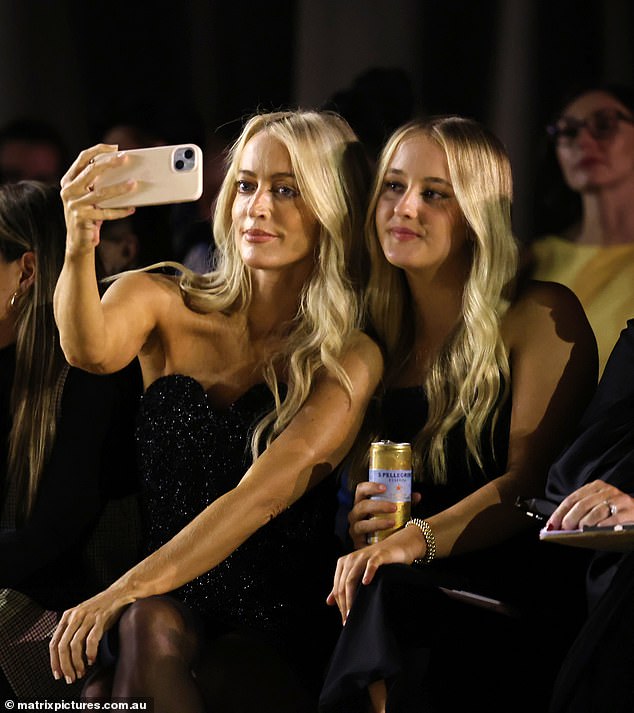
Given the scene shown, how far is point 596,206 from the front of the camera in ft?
10.2

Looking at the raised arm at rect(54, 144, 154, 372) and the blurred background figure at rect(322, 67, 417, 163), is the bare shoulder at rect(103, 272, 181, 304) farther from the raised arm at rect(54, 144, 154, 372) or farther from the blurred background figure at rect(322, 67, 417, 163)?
the blurred background figure at rect(322, 67, 417, 163)

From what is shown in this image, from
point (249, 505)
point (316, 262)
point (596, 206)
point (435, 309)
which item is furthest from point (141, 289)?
point (596, 206)

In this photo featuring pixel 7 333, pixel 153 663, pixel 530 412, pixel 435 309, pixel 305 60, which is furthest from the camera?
pixel 305 60

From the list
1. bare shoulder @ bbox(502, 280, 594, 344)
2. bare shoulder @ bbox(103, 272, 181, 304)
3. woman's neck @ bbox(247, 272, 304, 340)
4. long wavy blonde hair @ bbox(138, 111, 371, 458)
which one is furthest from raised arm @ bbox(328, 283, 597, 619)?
bare shoulder @ bbox(103, 272, 181, 304)

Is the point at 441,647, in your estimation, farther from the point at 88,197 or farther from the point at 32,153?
the point at 32,153

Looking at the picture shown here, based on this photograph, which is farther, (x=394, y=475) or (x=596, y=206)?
(x=596, y=206)

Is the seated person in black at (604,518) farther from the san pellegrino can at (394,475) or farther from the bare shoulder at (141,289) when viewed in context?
the bare shoulder at (141,289)

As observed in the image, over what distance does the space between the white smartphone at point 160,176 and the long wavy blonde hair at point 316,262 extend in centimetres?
35

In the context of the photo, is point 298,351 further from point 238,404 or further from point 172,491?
point 172,491

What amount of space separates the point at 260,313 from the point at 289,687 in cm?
81

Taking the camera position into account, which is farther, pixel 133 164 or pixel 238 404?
pixel 238 404

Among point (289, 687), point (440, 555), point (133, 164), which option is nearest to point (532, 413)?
point (440, 555)

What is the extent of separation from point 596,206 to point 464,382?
954 millimetres

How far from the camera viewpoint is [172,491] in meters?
2.42
